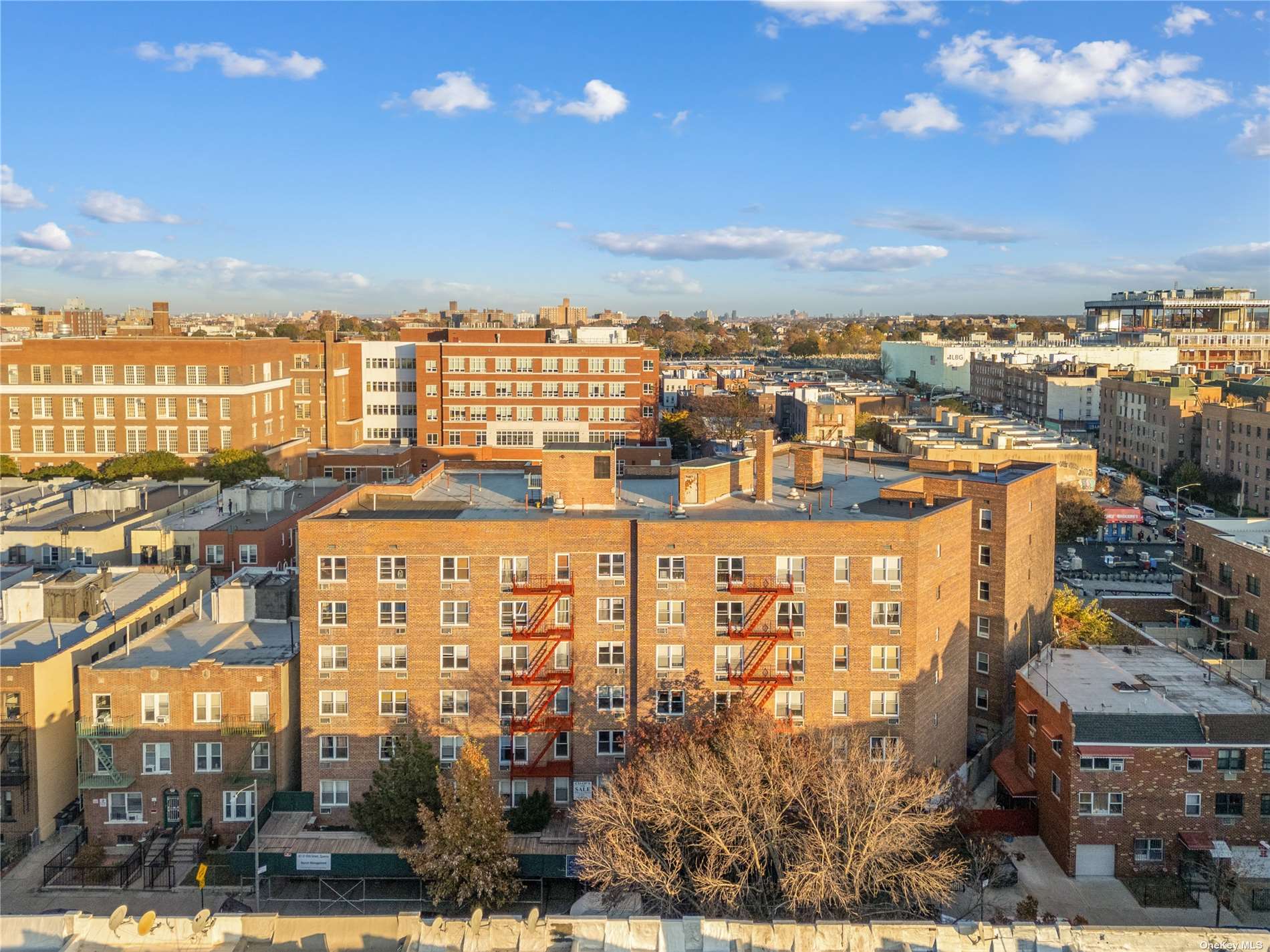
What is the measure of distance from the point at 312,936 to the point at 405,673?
1678cm

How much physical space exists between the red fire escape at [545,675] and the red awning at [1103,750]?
20264 millimetres

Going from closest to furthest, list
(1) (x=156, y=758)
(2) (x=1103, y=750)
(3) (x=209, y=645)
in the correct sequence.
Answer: (2) (x=1103, y=750)
(1) (x=156, y=758)
(3) (x=209, y=645)

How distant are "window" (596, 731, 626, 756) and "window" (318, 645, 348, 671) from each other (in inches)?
413

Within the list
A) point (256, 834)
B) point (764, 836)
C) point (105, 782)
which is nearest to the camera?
point (764, 836)

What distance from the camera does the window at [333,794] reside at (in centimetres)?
4325

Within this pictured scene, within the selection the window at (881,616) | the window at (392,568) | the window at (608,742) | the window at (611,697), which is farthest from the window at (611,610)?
the window at (881,616)

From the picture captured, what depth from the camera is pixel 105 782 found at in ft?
139

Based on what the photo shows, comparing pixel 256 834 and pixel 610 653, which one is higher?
pixel 610 653

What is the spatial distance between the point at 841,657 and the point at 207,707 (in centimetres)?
2545

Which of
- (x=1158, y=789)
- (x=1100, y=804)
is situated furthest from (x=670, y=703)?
(x=1158, y=789)

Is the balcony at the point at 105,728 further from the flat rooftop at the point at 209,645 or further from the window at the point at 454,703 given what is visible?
the window at the point at 454,703

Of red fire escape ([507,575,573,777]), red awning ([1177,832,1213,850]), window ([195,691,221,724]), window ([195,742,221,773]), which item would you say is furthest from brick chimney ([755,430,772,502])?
window ([195,742,221,773])

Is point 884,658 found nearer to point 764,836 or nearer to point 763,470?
point 764,836

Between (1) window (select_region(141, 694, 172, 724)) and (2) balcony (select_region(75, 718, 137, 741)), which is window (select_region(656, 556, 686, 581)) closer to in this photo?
(1) window (select_region(141, 694, 172, 724))
